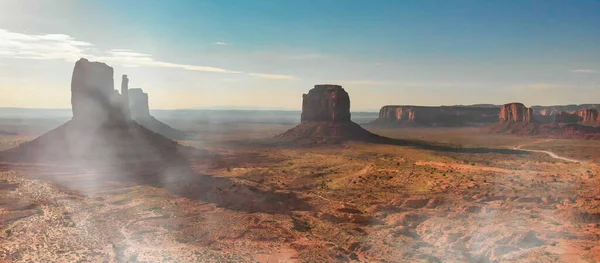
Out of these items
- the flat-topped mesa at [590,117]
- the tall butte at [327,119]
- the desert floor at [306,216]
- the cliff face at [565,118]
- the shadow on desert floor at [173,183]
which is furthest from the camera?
the cliff face at [565,118]

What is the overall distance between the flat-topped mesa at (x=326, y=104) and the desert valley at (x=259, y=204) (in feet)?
128

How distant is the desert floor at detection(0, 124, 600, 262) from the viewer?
23375 millimetres

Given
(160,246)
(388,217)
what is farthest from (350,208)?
(160,246)

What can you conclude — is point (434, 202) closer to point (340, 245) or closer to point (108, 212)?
point (340, 245)

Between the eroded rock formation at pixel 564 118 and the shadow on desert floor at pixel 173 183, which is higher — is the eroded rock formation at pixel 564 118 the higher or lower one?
the higher one

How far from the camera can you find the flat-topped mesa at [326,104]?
108m

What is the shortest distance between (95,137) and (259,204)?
39371 mm

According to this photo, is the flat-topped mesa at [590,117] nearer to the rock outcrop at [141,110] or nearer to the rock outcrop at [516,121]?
the rock outcrop at [516,121]

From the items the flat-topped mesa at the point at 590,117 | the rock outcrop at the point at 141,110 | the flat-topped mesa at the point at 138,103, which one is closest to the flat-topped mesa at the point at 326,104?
the rock outcrop at the point at 141,110

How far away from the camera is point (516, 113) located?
142m

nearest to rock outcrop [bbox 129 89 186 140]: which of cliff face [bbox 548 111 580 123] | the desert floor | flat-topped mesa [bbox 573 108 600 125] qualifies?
the desert floor

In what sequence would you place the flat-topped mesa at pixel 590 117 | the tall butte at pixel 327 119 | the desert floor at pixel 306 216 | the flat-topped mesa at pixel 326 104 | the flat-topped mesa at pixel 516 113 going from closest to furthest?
1. the desert floor at pixel 306 216
2. the tall butte at pixel 327 119
3. the flat-topped mesa at pixel 326 104
4. the flat-topped mesa at pixel 516 113
5. the flat-topped mesa at pixel 590 117

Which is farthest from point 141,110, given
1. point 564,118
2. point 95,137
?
point 564,118

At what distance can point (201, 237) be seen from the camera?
88.3 ft
